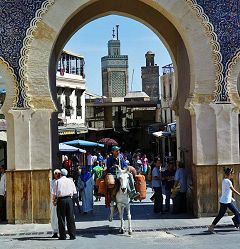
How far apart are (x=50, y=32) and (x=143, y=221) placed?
15.1 ft

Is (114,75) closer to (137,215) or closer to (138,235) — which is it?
(137,215)

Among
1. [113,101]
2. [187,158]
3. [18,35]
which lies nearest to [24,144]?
[18,35]

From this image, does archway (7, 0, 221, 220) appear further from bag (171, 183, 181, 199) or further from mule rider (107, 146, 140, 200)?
mule rider (107, 146, 140, 200)

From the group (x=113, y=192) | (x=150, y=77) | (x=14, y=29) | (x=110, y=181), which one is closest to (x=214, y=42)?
(x=110, y=181)

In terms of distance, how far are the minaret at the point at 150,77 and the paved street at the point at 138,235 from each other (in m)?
38.8

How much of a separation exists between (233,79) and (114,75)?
43.2m

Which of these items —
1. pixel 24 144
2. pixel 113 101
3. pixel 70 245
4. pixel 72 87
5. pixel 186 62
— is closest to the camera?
pixel 70 245

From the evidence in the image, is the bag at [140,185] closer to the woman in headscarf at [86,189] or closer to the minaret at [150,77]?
the woman in headscarf at [86,189]

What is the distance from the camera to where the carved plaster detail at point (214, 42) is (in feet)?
40.7

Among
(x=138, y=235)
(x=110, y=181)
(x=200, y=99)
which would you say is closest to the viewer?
(x=138, y=235)

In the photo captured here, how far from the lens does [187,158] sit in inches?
552

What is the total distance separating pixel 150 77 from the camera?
2066 inches

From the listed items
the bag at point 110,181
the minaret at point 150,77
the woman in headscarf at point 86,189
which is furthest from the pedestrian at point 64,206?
the minaret at point 150,77

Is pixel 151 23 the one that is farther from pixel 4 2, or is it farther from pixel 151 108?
pixel 151 108
